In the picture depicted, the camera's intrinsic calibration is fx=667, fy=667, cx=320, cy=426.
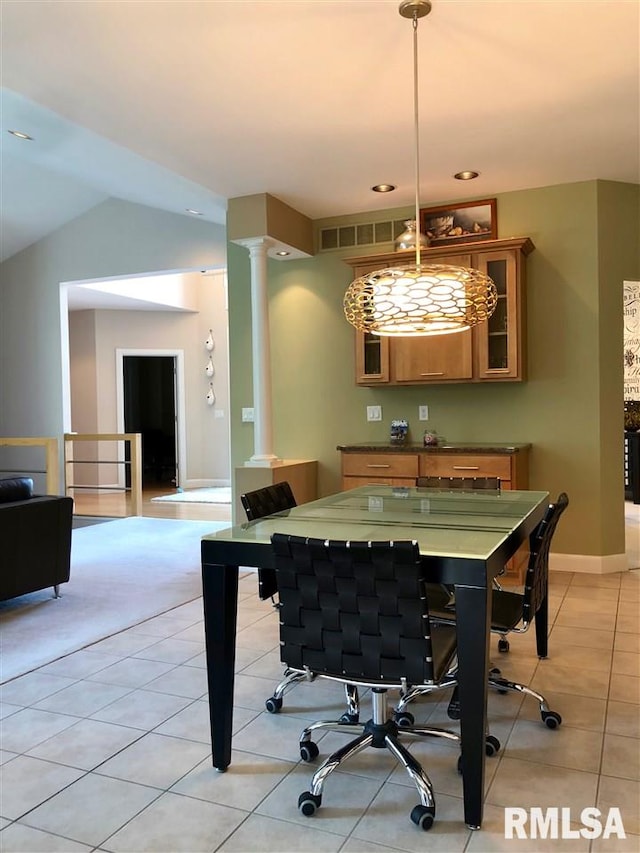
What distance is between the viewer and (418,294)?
8.87ft

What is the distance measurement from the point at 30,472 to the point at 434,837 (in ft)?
24.1

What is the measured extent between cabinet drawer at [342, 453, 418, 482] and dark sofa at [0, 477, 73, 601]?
6.37ft

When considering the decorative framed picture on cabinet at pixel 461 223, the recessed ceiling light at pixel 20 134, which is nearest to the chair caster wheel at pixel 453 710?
the decorative framed picture on cabinet at pixel 461 223

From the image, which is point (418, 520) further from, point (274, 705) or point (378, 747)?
point (274, 705)

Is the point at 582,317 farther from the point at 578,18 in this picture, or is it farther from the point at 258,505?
the point at 258,505

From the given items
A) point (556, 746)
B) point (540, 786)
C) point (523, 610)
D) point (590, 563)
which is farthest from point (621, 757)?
point (590, 563)

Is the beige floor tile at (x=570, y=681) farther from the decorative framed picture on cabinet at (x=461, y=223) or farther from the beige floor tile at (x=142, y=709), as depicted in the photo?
the decorative framed picture on cabinet at (x=461, y=223)

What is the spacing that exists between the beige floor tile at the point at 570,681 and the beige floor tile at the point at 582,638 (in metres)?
0.28

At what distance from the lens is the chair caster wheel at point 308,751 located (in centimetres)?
224

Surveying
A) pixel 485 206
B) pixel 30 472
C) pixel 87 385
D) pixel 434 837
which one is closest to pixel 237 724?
pixel 434 837

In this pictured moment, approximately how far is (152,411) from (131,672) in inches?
354

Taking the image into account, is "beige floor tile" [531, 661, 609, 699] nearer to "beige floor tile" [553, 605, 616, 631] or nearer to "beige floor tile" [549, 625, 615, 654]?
"beige floor tile" [549, 625, 615, 654]

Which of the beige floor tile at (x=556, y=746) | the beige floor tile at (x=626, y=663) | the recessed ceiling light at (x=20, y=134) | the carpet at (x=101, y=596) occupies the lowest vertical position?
the beige floor tile at (x=556, y=746)

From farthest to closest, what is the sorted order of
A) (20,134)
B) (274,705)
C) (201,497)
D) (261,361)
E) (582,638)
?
(201,497), (20,134), (261,361), (582,638), (274,705)
